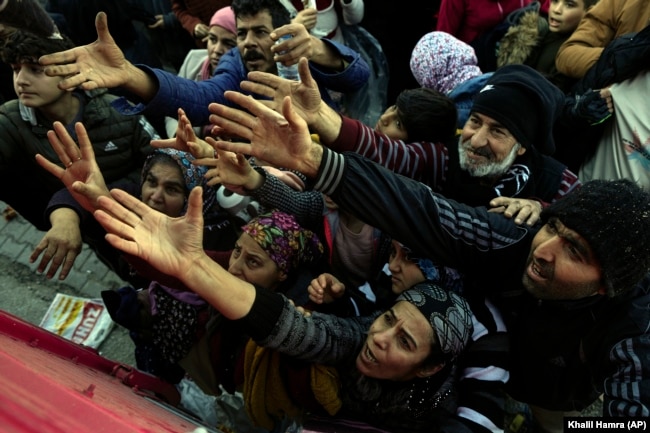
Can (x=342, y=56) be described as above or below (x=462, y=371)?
above

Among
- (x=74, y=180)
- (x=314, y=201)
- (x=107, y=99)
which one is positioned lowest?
(x=74, y=180)

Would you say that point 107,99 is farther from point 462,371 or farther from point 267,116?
point 462,371

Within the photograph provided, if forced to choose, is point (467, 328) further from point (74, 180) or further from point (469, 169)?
point (74, 180)

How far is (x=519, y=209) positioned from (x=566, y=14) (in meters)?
1.83

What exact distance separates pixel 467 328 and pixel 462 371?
17 centimetres

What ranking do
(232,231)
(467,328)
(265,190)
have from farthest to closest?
(232,231) → (265,190) → (467,328)

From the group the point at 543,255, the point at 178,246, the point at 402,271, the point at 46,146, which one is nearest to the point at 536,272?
the point at 543,255

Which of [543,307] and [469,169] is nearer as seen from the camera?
[543,307]

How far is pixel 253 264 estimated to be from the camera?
82.0 inches

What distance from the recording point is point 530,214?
194 cm

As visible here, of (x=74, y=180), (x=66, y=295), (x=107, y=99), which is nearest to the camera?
(x=74, y=180)

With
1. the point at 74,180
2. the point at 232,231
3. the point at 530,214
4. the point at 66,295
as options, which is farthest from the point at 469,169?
the point at 66,295

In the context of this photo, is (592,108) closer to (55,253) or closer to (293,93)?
(293,93)

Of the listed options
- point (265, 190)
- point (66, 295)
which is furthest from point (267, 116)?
point (66, 295)
